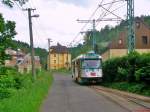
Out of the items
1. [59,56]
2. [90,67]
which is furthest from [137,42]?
[59,56]

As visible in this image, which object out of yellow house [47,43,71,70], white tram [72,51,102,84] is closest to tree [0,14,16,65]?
white tram [72,51,102,84]

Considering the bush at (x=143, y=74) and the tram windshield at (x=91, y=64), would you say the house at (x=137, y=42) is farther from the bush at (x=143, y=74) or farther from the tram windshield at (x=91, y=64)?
the bush at (x=143, y=74)

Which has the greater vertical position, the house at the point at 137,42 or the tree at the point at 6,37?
the house at the point at 137,42

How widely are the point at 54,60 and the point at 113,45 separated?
81703mm

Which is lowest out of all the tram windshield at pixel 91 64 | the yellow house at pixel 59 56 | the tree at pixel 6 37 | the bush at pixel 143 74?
the bush at pixel 143 74

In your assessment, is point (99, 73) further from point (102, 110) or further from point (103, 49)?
point (103, 49)

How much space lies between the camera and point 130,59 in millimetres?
42969

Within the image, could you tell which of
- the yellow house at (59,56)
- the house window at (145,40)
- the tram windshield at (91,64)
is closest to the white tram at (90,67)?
the tram windshield at (91,64)

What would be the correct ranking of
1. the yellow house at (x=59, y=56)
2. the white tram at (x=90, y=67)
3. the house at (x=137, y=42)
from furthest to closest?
the yellow house at (x=59, y=56), the house at (x=137, y=42), the white tram at (x=90, y=67)

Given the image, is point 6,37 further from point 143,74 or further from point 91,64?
point 91,64

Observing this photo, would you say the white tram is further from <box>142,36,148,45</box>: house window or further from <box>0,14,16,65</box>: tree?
<box>142,36,148,45</box>: house window

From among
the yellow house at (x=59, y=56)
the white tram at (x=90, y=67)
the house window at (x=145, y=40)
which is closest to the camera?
→ the white tram at (x=90, y=67)

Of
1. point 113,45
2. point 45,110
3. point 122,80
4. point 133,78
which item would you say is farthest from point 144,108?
point 113,45

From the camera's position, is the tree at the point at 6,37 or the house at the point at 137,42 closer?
the tree at the point at 6,37
